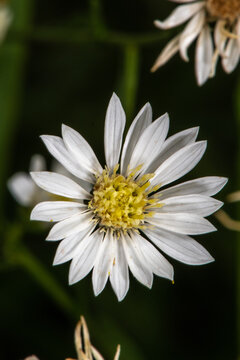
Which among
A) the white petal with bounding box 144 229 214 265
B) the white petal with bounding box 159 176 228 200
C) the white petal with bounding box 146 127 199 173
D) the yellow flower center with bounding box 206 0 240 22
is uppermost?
the yellow flower center with bounding box 206 0 240 22

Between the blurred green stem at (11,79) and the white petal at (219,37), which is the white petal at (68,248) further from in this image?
the blurred green stem at (11,79)

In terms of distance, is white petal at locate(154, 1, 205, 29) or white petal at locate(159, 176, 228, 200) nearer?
white petal at locate(159, 176, 228, 200)

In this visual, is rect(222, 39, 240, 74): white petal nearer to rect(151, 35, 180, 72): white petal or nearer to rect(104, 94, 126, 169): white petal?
rect(151, 35, 180, 72): white petal

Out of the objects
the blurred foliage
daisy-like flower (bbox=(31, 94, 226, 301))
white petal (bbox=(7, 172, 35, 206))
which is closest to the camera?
daisy-like flower (bbox=(31, 94, 226, 301))

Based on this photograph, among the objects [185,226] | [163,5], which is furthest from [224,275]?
[163,5]

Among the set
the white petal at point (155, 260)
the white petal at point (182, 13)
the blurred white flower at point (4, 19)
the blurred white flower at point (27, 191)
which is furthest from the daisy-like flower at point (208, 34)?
the blurred white flower at point (4, 19)

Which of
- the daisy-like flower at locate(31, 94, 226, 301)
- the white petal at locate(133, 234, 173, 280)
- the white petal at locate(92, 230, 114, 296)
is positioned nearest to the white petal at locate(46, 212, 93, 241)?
the daisy-like flower at locate(31, 94, 226, 301)

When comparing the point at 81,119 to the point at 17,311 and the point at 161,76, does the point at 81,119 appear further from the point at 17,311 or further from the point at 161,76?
the point at 17,311
